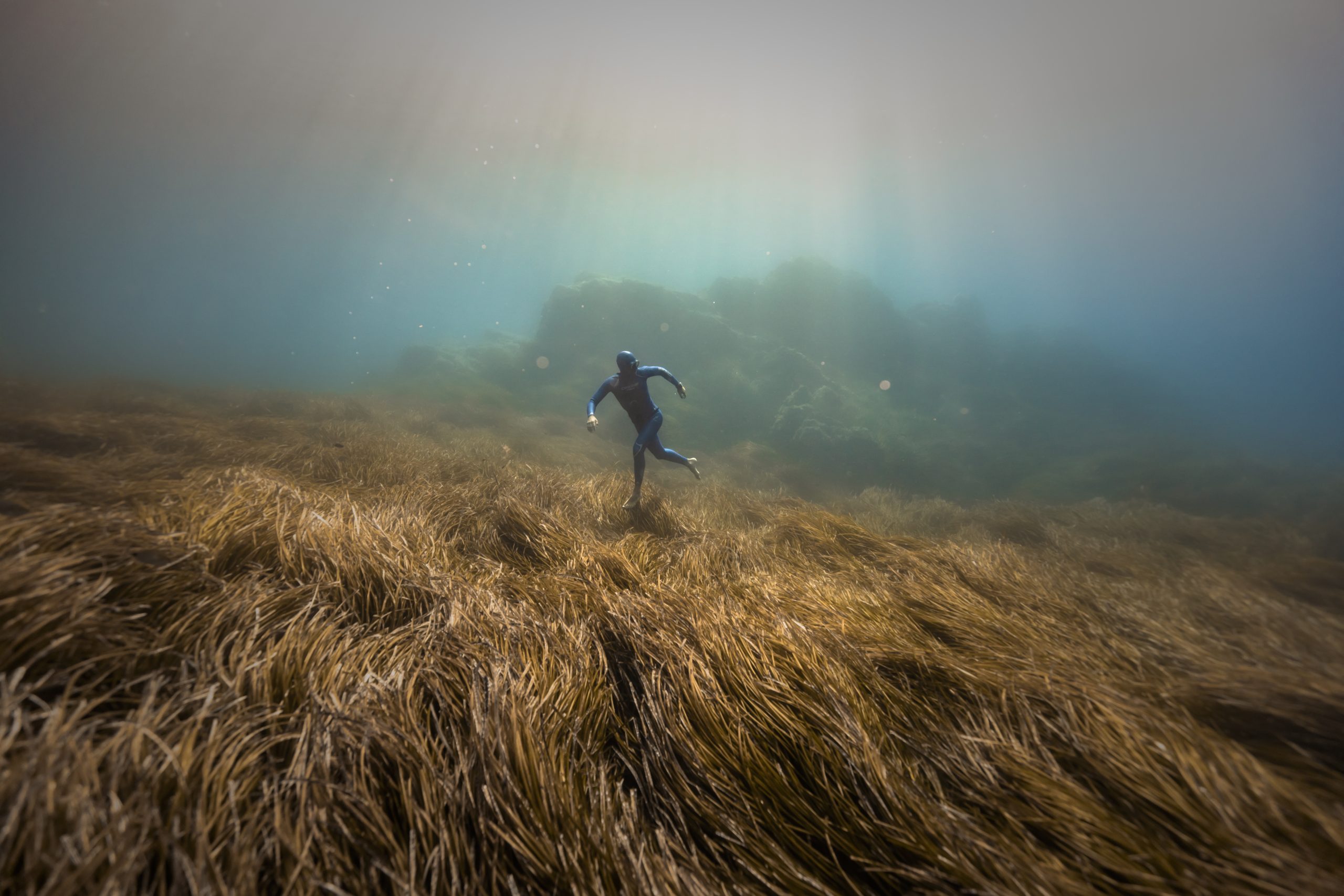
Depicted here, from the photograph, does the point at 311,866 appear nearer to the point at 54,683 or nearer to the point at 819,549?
the point at 54,683

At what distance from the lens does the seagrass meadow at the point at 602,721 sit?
101 cm

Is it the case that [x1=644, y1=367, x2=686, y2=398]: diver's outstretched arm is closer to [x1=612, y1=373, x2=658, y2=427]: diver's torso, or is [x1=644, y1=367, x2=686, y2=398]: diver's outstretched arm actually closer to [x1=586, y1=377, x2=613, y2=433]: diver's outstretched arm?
[x1=612, y1=373, x2=658, y2=427]: diver's torso

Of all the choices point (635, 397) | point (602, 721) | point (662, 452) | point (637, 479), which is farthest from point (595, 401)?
point (602, 721)

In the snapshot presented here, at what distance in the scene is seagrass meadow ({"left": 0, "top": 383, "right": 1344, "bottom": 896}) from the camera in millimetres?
1013

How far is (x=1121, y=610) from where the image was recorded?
96.9 inches

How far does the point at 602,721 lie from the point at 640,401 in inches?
221

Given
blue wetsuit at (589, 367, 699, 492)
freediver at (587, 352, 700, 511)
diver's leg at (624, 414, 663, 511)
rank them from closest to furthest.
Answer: diver's leg at (624, 414, 663, 511), freediver at (587, 352, 700, 511), blue wetsuit at (589, 367, 699, 492)

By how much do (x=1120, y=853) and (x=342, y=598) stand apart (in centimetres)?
302

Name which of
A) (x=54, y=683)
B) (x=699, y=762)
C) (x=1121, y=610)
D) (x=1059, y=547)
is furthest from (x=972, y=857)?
(x=1059, y=547)

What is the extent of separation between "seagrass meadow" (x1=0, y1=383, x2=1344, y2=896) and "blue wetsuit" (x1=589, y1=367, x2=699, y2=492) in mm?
3920

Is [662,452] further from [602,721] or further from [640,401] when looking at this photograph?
[602,721]

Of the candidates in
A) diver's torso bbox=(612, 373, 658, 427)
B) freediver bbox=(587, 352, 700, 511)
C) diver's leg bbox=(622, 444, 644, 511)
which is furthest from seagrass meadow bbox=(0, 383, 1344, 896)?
diver's torso bbox=(612, 373, 658, 427)

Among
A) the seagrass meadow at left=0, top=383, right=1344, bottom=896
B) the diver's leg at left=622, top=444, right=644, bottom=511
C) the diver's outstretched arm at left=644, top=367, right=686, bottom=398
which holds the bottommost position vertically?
the diver's leg at left=622, top=444, right=644, bottom=511

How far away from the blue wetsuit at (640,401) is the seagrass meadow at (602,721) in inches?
154
